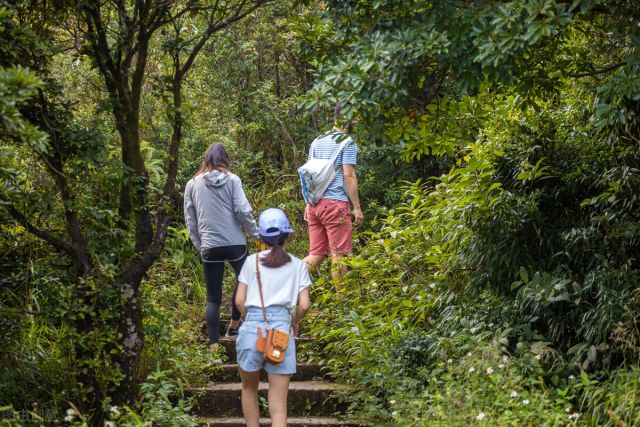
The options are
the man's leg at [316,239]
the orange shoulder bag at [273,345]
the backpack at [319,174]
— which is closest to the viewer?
the orange shoulder bag at [273,345]

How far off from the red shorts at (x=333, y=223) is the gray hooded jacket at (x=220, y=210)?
947 mm

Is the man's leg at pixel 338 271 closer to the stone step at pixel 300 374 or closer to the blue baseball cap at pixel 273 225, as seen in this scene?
the stone step at pixel 300 374

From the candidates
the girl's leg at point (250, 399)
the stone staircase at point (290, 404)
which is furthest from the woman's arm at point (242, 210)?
the girl's leg at point (250, 399)

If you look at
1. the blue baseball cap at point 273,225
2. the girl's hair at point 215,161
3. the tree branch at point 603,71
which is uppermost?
the tree branch at point 603,71

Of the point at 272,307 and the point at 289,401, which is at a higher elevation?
the point at 272,307

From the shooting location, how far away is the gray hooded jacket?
25.6 ft

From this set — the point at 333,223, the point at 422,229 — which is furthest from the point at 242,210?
the point at 422,229

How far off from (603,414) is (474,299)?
6.98ft

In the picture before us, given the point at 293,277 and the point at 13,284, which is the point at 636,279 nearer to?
the point at 293,277

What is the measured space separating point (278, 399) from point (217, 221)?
2.60m

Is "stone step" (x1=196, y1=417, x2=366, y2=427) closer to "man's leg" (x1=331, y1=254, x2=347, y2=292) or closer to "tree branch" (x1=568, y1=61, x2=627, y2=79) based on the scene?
"man's leg" (x1=331, y1=254, x2=347, y2=292)

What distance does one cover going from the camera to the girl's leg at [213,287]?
7816 mm

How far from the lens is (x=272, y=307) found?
5625 millimetres

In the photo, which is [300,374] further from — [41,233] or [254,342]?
[41,233]
